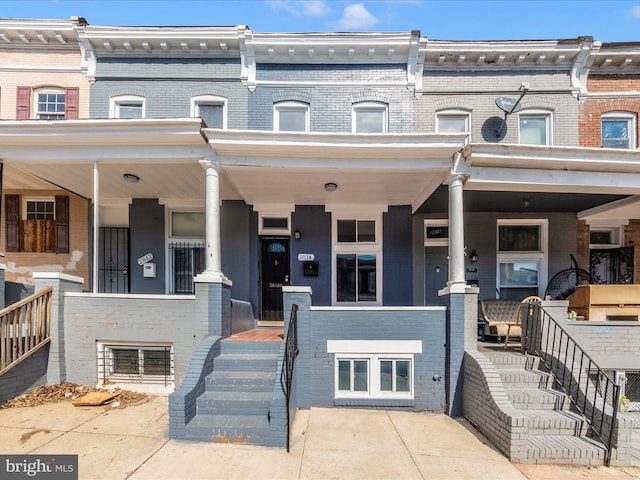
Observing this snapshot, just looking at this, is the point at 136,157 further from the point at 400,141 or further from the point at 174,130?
the point at 400,141

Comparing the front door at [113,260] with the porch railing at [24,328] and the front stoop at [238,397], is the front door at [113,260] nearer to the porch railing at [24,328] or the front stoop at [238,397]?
the porch railing at [24,328]

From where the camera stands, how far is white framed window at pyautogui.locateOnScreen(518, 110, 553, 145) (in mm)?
8625

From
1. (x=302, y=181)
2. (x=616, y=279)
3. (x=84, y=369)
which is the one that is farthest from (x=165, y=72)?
(x=616, y=279)

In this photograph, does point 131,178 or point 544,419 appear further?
point 131,178

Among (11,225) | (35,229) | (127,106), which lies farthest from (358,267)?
(11,225)

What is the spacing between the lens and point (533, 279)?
28.2 feet

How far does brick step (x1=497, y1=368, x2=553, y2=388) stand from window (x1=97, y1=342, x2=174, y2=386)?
17.0 feet

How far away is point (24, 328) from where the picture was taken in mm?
5523

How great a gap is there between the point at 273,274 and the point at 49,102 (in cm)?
664

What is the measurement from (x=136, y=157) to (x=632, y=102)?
35.9 feet

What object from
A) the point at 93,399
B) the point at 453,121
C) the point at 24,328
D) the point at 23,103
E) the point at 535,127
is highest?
the point at 23,103

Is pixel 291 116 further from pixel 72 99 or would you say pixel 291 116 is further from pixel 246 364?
pixel 246 364

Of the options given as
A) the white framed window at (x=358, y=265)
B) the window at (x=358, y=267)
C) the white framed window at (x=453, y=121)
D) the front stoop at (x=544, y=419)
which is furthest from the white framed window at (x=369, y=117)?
the front stoop at (x=544, y=419)

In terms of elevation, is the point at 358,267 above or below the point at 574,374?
above
